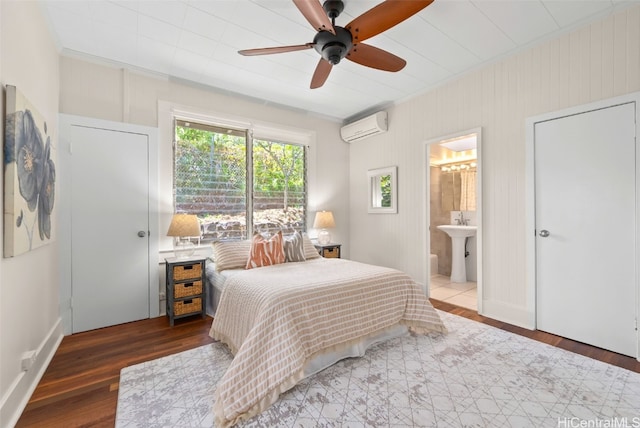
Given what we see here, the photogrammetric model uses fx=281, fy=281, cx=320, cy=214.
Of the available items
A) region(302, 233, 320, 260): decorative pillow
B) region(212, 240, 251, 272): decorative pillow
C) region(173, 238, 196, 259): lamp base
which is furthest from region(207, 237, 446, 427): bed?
region(173, 238, 196, 259): lamp base

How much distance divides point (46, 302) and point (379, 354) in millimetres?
2817

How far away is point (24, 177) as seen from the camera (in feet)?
5.67

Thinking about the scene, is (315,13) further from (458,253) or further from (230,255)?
(458,253)

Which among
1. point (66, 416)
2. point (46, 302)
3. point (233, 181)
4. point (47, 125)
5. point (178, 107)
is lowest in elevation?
point (66, 416)

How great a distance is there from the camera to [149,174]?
10.6ft

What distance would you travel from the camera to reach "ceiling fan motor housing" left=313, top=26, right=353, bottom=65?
197 cm

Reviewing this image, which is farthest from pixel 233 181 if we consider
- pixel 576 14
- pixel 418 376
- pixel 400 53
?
pixel 576 14

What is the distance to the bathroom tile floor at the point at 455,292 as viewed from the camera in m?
3.70

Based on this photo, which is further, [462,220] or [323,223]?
[462,220]

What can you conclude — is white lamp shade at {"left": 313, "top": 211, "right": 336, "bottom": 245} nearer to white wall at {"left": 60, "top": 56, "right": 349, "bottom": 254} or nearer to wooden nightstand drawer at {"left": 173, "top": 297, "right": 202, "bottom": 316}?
white wall at {"left": 60, "top": 56, "right": 349, "bottom": 254}

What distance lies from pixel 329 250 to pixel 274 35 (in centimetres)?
287

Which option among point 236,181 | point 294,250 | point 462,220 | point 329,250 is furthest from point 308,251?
point 462,220

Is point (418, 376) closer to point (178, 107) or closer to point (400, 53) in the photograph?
point (400, 53)

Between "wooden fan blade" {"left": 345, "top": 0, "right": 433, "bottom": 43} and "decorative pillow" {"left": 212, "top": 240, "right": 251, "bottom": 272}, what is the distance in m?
2.38
